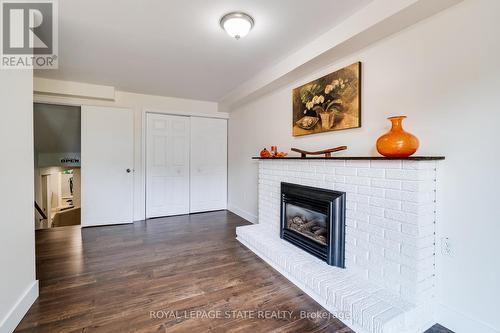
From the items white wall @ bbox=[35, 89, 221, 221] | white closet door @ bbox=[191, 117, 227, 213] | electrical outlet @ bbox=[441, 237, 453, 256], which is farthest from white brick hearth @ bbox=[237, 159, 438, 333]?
white wall @ bbox=[35, 89, 221, 221]

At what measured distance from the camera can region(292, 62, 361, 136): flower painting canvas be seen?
2.16 meters

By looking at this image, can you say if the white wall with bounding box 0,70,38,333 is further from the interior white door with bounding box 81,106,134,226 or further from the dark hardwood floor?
the interior white door with bounding box 81,106,134,226

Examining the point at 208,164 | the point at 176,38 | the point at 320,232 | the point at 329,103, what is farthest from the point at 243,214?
the point at 176,38

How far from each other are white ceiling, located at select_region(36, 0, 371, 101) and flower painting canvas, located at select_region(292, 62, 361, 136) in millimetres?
469

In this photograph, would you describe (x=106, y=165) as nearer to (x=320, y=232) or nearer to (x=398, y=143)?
(x=320, y=232)

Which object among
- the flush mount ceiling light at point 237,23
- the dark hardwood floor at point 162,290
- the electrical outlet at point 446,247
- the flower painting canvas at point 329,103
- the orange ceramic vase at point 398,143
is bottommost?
the dark hardwood floor at point 162,290

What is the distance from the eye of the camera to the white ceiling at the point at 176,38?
1841 mm

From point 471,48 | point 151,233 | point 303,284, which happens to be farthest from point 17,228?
point 471,48

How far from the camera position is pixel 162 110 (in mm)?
4344

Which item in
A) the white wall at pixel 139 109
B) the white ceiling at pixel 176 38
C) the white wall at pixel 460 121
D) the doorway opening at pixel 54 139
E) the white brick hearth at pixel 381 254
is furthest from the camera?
the white wall at pixel 139 109

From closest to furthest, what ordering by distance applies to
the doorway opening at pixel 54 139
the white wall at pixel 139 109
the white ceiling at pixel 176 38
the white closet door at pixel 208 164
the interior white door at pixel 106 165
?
the white ceiling at pixel 176 38
the interior white door at pixel 106 165
the doorway opening at pixel 54 139
the white wall at pixel 139 109
the white closet door at pixel 208 164

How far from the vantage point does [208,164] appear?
4.86m

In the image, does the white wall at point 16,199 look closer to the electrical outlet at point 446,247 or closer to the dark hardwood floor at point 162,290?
the dark hardwood floor at point 162,290

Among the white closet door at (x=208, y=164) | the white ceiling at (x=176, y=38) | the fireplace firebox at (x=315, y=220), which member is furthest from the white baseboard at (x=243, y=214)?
the white ceiling at (x=176, y=38)
